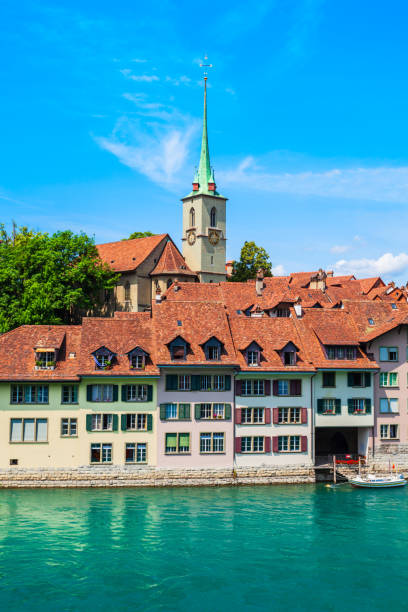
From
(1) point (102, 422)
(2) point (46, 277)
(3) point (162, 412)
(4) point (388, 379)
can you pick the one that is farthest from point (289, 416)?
(2) point (46, 277)

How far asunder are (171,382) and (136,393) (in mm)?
2830

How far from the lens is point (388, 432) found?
55656mm

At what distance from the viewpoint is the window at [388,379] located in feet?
186

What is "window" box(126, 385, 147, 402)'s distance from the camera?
50.7 meters

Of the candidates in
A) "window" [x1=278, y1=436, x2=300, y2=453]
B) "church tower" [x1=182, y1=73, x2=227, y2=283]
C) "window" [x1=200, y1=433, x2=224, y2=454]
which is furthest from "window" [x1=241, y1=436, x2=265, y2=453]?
"church tower" [x1=182, y1=73, x2=227, y2=283]

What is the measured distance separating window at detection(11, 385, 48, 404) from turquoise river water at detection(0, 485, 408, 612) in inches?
264

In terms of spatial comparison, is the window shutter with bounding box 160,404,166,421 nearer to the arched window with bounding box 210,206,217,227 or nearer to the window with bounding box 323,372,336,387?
the window with bounding box 323,372,336,387

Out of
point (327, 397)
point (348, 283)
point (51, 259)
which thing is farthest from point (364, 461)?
point (348, 283)

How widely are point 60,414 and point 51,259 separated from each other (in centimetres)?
3067

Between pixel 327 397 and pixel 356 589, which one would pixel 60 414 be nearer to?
pixel 327 397

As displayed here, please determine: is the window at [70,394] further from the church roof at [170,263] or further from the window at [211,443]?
the church roof at [170,263]

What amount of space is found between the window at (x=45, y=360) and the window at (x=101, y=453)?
273 inches

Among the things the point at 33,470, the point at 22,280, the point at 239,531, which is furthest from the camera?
the point at 22,280

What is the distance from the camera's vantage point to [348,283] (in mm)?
117562
